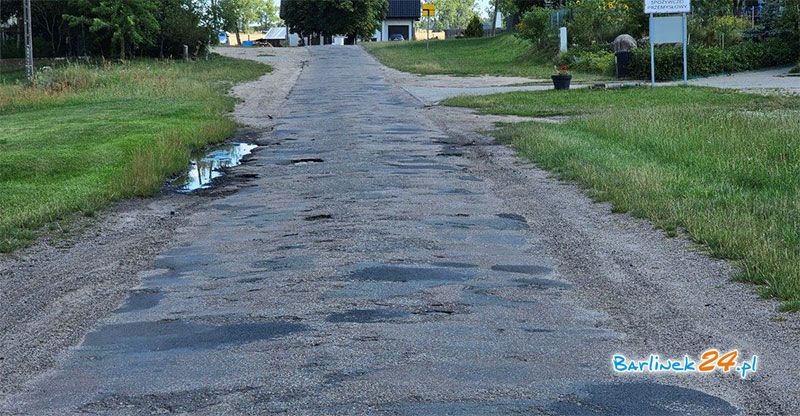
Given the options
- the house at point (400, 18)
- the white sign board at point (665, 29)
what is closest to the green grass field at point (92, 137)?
the white sign board at point (665, 29)

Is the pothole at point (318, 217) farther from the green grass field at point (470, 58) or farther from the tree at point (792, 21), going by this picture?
the tree at point (792, 21)

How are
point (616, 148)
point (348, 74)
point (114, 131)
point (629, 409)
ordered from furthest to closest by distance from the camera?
point (348, 74) → point (114, 131) → point (616, 148) → point (629, 409)

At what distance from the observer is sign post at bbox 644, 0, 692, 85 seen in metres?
31.5

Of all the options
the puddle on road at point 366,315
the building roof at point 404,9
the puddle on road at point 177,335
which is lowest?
the puddle on road at point 177,335

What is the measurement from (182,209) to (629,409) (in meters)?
8.77

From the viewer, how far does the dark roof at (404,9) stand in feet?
364

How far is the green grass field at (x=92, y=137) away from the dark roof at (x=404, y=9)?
2911 inches

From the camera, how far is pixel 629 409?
5.96m

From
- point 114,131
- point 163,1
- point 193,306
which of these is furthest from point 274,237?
point 163,1

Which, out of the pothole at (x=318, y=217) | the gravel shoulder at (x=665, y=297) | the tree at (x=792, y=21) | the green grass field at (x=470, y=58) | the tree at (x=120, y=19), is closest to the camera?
the gravel shoulder at (x=665, y=297)

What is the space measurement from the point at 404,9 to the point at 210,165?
95.5m

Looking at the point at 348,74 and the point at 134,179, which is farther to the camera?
the point at 348,74

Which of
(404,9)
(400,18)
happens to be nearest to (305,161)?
(404,9)

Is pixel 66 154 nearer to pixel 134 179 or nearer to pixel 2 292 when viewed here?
pixel 134 179
